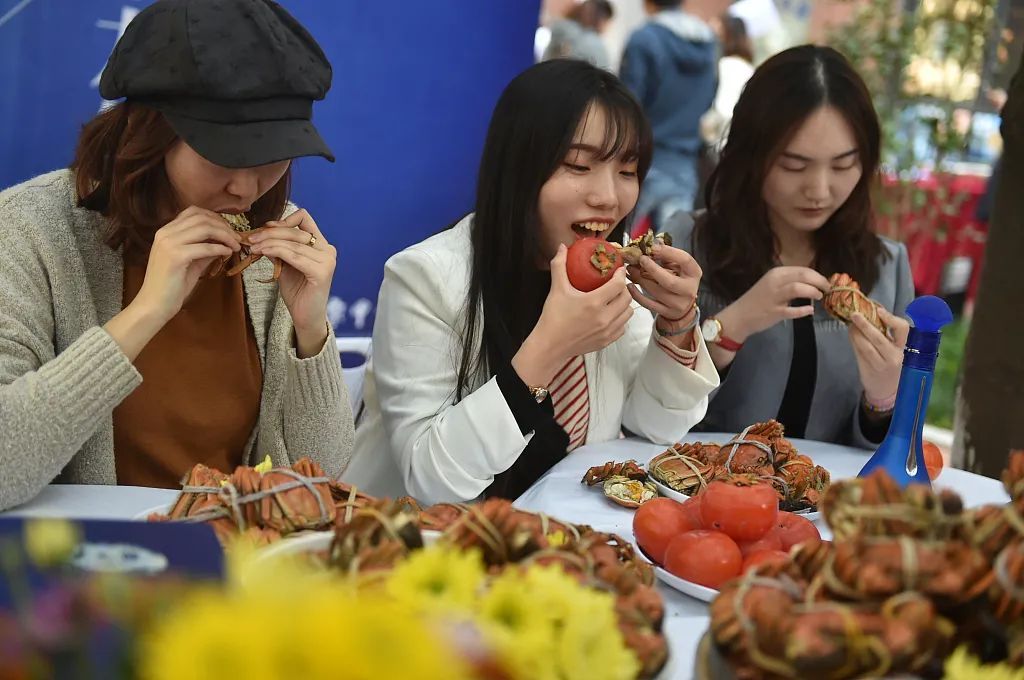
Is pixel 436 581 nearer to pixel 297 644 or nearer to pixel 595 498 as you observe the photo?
pixel 297 644

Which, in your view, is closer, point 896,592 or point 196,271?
point 896,592

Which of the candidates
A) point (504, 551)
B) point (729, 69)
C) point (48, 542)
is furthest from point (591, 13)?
point (48, 542)

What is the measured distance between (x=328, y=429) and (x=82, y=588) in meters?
1.34

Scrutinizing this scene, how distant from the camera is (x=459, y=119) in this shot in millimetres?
2844

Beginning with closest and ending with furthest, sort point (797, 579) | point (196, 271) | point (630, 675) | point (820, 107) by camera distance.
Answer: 1. point (630, 675)
2. point (797, 579)
3. point (196, 271)
4. point (820, 107)

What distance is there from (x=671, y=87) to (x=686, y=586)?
13.9 feet

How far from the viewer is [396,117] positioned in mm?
2734

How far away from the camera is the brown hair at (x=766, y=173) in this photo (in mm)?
2410

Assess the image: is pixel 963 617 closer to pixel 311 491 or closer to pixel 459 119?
pixel 311 491

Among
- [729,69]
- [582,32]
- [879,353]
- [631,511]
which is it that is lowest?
[631,511]

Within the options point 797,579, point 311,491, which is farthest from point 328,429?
point 797,579

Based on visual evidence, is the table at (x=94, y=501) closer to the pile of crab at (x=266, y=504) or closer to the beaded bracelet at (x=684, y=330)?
the pile of crab at (x=266, y=504)

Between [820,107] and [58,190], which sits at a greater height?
[820,107]

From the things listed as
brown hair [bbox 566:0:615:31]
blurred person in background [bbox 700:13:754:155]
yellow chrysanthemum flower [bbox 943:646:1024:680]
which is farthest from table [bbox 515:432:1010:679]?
blurred person in background [bbox 700:13:754:155]
